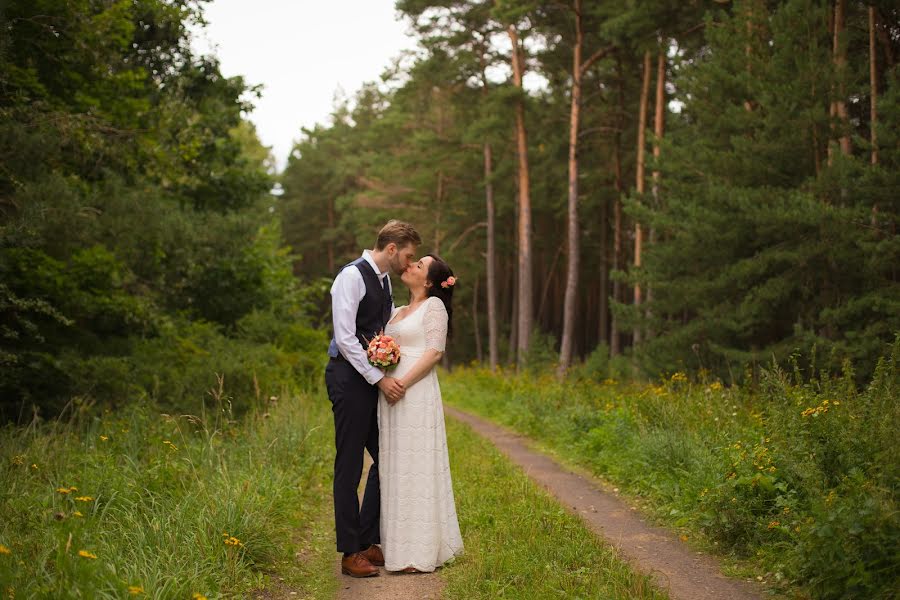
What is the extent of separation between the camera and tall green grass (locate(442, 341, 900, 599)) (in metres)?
4.10

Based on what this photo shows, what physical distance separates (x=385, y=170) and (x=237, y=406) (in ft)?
85.0

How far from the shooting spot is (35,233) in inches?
293

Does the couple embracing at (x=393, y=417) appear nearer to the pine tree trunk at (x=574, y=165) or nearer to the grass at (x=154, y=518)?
the grass at (x=154, y=518)

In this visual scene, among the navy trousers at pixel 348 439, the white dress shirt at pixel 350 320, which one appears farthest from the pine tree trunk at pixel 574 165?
the white dress shirt at pixel 350 320

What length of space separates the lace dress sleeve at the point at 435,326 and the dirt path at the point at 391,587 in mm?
1615

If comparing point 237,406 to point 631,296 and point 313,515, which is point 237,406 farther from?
point 631,296

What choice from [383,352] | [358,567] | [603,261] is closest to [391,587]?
[358,567]

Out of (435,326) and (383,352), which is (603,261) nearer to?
(435,326)

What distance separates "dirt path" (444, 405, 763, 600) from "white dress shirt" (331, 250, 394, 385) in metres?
2.28

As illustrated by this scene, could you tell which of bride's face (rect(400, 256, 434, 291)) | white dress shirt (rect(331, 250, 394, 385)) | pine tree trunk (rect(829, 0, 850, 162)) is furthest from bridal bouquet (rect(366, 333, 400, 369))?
pine tree trunk (rect(829, 0, 850, 162))

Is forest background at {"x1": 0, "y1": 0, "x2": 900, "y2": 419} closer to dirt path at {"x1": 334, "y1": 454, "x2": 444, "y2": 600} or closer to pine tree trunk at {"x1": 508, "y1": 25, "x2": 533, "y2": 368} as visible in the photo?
pine tree trunk at {"x1": 508, "y1": 25, "x2": 533, "y2": 368}

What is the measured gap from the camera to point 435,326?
5.57m

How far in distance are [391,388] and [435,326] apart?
22.4 inches

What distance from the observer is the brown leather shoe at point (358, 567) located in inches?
207
